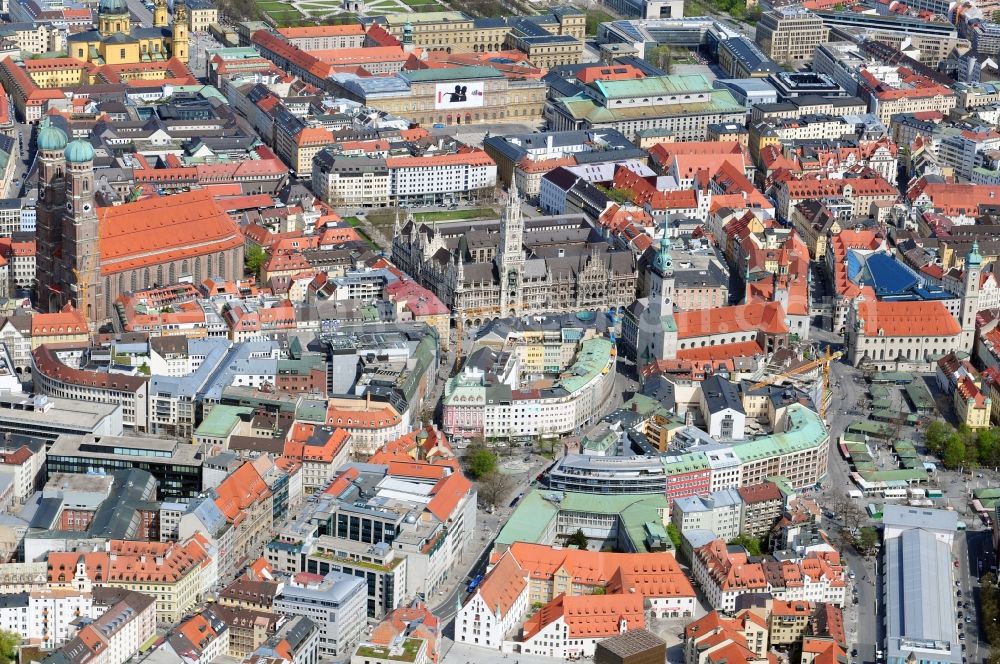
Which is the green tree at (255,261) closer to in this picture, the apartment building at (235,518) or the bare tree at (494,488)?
the bare tree at (494,488)

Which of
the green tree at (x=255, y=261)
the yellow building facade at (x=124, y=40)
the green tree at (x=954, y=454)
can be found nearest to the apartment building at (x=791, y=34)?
the yellow building facade at (x=124, y=40)

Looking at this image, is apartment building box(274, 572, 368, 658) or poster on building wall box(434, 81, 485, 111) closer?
apartment building box(274, 572, 368, 658)

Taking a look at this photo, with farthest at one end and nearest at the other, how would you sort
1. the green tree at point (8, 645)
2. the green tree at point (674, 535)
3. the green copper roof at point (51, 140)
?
the green copper roof at point (51, 140)
the green tree at point (674, 535)
the green tree at point (8, 645)

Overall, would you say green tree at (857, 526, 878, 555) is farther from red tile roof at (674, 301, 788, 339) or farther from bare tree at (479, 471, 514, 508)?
red tile roof at (674, 301, 788, 339)

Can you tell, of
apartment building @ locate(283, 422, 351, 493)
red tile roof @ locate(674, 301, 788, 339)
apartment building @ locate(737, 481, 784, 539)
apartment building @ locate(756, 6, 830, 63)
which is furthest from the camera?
apartment building @ locate(756, 6, 830, 63)

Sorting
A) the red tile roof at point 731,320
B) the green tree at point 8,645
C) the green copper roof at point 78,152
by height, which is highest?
the green copper roof at point 78,152

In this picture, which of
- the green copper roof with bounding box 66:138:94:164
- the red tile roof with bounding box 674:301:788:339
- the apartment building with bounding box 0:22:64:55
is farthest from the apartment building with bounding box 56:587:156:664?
the apartment building with bounding box 0:22:64:55

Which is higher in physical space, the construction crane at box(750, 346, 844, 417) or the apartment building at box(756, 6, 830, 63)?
the construction crane at box(750, 346, 844, 417)
